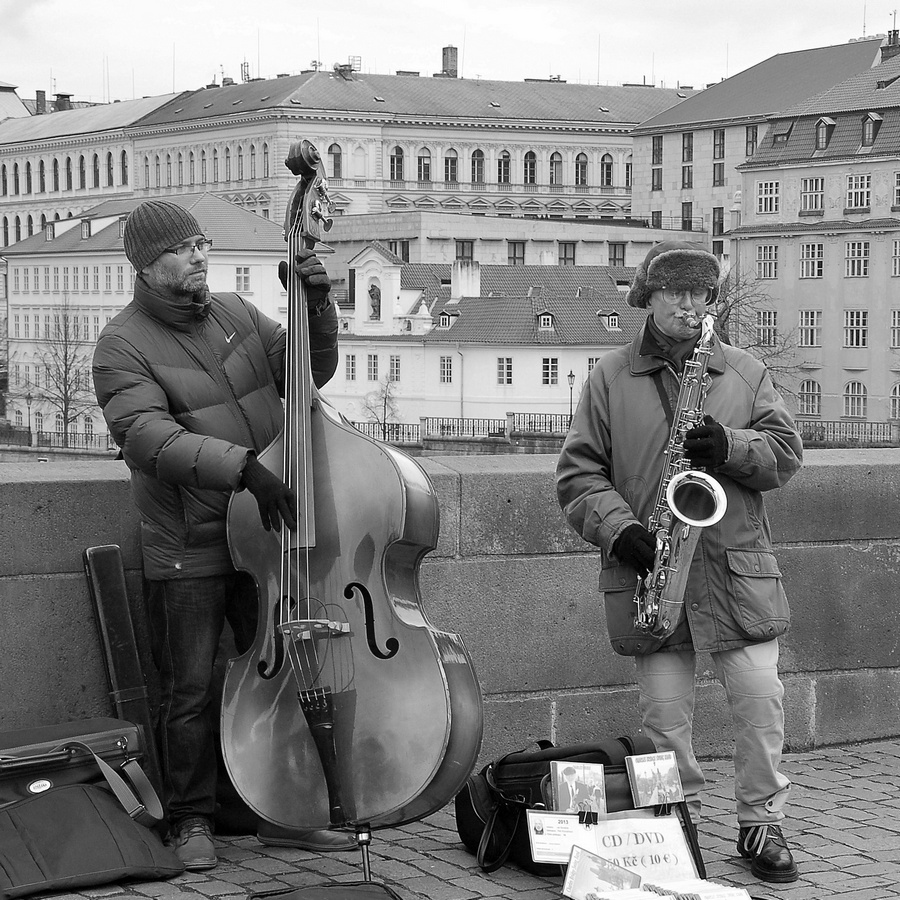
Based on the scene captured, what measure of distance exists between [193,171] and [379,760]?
106 m

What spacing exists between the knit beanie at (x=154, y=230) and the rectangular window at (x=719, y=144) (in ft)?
303

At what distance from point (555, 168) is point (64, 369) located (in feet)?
130

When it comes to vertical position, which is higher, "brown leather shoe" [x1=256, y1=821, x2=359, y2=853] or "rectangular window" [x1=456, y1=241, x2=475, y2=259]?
"rectangular window" [x1=456, y1=241, x2=475, y2=259]

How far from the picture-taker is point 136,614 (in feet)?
15.9

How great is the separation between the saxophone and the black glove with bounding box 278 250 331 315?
924 mm

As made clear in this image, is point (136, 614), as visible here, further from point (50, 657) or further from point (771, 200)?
point (771, 200)

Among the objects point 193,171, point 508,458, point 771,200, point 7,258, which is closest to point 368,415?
point 771,200

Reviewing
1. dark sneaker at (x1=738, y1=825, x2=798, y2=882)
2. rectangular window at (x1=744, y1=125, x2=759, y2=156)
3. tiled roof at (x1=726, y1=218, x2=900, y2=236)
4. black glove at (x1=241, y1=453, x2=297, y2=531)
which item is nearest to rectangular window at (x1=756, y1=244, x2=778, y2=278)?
tiled roof at (x1=726, y1=218, x2=900, y2=236)

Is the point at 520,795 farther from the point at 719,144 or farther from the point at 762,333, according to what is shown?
the point at 719,144

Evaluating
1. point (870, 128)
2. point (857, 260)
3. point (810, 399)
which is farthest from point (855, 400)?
point (870, 128)

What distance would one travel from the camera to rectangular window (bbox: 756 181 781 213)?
76981mm

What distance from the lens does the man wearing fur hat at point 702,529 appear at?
4.32 meters

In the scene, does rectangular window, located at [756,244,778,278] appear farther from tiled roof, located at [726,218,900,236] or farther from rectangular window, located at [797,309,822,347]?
rectangular window, located at [797,309,822,347]

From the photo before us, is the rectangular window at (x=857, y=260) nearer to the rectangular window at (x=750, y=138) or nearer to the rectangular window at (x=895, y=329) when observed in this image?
the rectangular window at (x=895, y=329)
